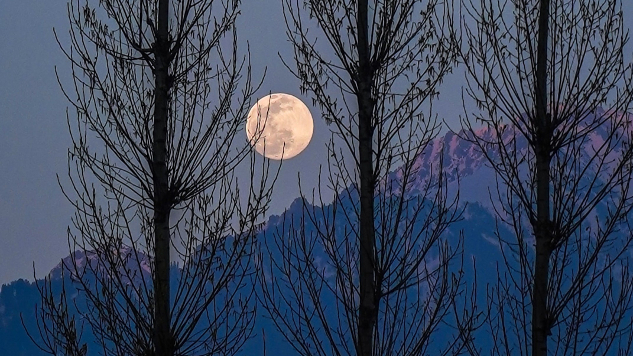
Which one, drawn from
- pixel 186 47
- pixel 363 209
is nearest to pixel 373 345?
pixel 363 209

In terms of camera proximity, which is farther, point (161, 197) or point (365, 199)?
point (161, 197)

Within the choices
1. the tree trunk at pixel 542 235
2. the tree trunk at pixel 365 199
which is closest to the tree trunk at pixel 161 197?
the tree trunk at pixel 365 199

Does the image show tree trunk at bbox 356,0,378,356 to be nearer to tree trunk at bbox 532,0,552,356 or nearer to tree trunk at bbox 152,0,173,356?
tree trunk at bbox 532,0,552,356

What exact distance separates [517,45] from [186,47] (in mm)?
3430

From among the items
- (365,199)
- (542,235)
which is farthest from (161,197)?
(542,235)

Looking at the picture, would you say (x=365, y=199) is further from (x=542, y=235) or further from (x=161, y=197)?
(x=161, y=197)

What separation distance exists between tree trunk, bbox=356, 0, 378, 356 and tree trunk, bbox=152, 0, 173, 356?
1872 mm

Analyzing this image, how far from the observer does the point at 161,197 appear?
748 centimetres

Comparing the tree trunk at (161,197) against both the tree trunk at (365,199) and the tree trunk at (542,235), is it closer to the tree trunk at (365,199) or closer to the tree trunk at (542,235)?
the tree trunk at (365,199)

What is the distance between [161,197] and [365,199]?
2.00 m

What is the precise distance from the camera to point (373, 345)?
7.44 m

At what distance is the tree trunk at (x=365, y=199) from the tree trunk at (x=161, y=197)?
73.7 inches

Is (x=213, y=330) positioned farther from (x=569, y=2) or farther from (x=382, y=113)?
(x=569, y=2)

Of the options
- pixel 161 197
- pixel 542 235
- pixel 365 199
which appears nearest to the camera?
pixel 542 235
